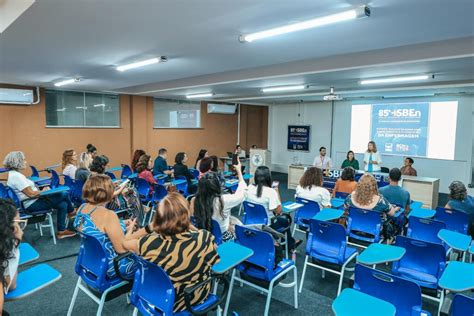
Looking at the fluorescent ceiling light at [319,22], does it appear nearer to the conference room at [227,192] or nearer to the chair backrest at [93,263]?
the conference room at [227,192]

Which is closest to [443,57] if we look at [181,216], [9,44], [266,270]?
[266,270]

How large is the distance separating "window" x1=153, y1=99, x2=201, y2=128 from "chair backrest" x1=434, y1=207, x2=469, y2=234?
812cm

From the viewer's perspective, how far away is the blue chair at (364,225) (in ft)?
11.0

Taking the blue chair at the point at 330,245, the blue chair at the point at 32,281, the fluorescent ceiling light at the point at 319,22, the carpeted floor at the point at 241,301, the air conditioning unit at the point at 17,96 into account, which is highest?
the fluorescent ceiling light at the point at 319,22

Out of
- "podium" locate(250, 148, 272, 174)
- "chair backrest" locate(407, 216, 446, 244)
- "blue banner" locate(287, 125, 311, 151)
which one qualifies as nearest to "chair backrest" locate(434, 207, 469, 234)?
"chair backrest" locate(407, 216, 446, 244)

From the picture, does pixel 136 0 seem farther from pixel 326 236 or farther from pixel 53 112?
pixel 53 112

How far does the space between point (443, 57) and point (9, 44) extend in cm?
542

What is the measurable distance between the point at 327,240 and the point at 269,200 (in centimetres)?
77

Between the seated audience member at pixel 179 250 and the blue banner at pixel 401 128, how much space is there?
28.4 ft

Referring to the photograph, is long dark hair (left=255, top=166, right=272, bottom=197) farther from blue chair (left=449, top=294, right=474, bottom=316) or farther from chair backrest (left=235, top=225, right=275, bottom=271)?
blue chair (left=449, top=294, right=474, bottom=316)

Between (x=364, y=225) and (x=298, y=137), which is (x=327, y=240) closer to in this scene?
(x=364, y=225)

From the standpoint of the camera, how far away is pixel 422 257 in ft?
8.48

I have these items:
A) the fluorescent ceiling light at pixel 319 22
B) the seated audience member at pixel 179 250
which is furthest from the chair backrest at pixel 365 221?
the seated audience member at pixel 179 250

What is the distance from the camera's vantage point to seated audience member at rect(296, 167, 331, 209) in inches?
157
